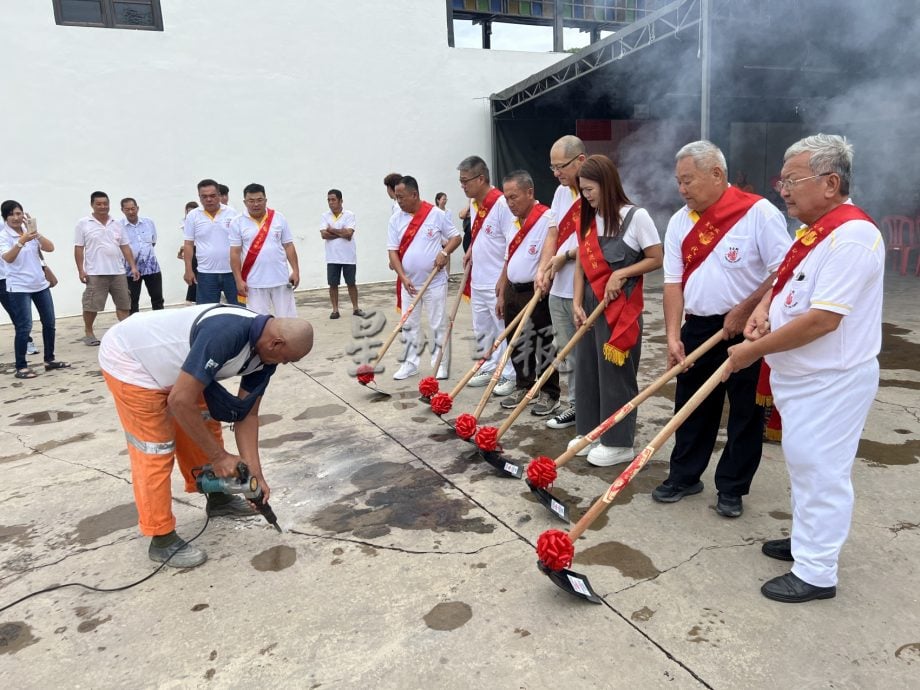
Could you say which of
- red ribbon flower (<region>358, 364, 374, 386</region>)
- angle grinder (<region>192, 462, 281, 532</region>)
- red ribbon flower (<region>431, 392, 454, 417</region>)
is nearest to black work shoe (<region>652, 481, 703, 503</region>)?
red ribbon flower (<region>431, 392, 454, 417</region>)

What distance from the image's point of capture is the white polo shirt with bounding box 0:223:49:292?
19.5ft

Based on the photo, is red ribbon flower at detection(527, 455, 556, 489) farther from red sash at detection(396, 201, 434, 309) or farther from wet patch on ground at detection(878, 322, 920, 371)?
wet patch on ground at detection(878, 322, 920, 371)

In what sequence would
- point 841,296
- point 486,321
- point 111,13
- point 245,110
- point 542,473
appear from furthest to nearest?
1. point 245,110
2. point 111,13
3. point 486,321
4. point 542,473
5. point 841,296

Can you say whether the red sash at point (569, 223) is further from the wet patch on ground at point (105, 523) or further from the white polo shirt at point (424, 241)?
the wet patch on ground at point (105, 523)

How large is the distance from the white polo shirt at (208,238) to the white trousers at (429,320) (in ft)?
7.66

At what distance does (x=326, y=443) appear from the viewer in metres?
4.11

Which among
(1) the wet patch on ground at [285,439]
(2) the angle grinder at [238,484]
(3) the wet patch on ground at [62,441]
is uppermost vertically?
(2) the angle grinder at [238,484]

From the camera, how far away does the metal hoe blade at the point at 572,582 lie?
2.25 meters

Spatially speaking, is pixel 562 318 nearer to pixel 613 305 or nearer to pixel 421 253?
pixel 613 305

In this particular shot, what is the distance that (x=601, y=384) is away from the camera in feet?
11.4

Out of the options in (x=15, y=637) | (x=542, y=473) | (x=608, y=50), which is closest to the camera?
(x=15, y=637)

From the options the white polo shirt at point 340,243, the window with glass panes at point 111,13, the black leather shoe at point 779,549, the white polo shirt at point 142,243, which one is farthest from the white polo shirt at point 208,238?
the black leather shoe at point 779,549

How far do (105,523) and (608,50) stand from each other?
8.66 m

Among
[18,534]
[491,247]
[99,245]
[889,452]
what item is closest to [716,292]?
[889,452]
